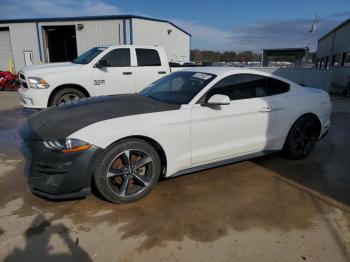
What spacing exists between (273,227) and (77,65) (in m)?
6.42

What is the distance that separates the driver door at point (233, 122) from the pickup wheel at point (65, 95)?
462 centimetres

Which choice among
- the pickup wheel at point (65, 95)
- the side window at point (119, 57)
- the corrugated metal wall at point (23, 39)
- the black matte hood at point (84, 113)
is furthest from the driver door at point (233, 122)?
the corrugated metal wall at point (23, 39)

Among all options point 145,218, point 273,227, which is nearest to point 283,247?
point 273,227

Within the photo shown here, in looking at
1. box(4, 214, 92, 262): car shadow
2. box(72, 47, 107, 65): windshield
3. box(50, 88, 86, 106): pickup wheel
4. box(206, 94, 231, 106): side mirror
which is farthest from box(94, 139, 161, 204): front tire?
box(72, 47, 107, 65): windshield

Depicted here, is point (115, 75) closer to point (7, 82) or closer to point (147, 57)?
point (147, 57)

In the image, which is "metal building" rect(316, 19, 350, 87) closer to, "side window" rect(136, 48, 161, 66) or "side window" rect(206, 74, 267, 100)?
"side window" rect(136, 48, 161, 66)

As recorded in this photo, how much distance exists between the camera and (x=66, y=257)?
265 centimetres

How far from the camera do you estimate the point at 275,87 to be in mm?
4703

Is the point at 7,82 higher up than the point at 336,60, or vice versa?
the point at 336,60

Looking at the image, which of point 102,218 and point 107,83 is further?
point 107,83

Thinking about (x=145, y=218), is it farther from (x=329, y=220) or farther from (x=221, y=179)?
(x=329, y=220)

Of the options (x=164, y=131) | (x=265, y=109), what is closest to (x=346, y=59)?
(x=265, y=109)

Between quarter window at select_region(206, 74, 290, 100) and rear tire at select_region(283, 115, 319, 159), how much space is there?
64cm

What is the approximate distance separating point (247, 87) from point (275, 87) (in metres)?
0.58
